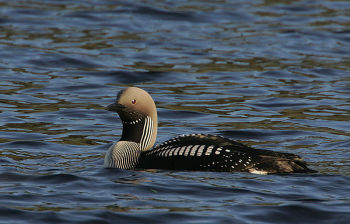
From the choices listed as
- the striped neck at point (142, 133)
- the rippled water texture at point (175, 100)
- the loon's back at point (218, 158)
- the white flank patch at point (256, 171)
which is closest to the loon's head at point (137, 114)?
the striped neck at point (142, 133)

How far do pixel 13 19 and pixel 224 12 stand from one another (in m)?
4.07

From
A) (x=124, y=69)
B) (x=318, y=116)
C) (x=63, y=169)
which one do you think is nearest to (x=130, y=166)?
(x=63, y=169)

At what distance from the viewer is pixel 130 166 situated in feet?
24.6

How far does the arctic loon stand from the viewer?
7180mm

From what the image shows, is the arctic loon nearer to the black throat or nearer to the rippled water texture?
the black throat

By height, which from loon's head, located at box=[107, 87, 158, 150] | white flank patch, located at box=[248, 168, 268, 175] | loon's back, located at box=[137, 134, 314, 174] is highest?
loon's head, located at box=[107, 87, 158, 150]

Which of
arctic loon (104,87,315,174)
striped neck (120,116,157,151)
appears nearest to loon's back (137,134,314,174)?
arctic loon (104,87,315,174)

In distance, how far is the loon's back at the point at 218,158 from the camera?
23.5 ft

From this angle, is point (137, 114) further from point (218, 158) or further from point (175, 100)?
point (175, 100)

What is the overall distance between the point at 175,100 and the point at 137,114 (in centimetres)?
329

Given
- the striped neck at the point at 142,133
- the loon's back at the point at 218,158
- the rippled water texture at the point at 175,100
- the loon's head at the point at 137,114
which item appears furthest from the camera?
the striped neck at the point at 142,133

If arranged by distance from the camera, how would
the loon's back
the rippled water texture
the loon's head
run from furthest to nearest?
the loon's head
the loon's back
the rippled water texture

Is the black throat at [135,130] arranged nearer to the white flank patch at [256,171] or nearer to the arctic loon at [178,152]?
the arctic loon at [178,152]

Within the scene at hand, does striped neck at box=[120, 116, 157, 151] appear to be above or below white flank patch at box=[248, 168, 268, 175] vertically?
above
